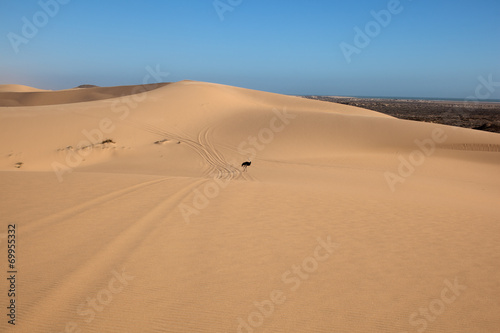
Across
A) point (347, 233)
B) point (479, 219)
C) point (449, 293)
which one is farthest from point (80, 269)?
point (479, 219)

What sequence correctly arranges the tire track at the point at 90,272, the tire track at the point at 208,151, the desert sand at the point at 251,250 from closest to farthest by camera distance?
the tire track at the point at 90,272 < the desert sand at the point at 251,250 < the tire track at the point at 208,151

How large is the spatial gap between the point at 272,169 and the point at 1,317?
1097cm

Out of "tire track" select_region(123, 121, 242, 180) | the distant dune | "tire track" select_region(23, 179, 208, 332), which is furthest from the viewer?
the distant dune

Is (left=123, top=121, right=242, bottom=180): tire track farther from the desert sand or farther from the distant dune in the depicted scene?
the distant dune

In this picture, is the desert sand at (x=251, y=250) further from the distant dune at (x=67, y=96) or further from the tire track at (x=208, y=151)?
the distant dune at (x=67, y=96)

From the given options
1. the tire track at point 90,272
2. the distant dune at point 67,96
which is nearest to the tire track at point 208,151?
the tire track at point 90,272

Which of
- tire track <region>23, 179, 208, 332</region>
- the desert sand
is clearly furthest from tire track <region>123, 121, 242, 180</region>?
tire track <region>23, 179, 208, 332</region>

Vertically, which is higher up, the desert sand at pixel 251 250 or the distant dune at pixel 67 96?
the distant dune at pixel 67 96

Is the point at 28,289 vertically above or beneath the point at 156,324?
beneath

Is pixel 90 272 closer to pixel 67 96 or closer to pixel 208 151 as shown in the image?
pixel 208 151

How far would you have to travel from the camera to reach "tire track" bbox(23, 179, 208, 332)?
10.7 ft

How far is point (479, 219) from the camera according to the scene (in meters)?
7.07

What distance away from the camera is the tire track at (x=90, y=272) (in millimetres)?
3248

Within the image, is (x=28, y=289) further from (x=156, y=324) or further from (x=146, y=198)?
(x=146, y=198)
